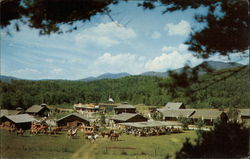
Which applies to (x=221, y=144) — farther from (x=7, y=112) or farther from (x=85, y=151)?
(x=7, y=112)

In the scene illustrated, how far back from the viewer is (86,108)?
8.36 meters

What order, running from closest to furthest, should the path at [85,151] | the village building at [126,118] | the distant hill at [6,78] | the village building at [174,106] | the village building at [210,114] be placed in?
the village building at [174,106] < the path at [85,151] < the distant hill at [6,78] < the village building at [210,114] < the village building at [126,118]

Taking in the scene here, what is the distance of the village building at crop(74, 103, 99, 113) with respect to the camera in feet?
26.4

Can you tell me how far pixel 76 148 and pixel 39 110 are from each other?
6.18 ft

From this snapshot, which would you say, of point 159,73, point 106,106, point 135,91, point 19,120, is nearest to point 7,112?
point 19,120

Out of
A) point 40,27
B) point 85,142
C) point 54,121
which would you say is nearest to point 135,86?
point 85,142

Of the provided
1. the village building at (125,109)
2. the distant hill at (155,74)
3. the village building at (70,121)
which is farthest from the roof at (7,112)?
the distant hill at (155,74)

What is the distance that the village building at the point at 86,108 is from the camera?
8.05 m

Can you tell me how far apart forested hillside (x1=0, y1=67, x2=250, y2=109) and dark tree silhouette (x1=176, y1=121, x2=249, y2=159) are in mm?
836

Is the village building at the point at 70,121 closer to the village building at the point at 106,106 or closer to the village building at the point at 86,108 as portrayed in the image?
the village building at the point at 86,108

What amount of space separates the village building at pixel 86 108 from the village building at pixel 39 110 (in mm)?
1010

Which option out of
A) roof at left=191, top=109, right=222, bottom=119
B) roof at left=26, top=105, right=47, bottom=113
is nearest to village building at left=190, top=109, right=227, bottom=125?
roof at left=191, top=109, right=222, bottom=119

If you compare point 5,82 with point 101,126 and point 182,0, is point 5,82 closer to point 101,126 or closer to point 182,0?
point 101,126

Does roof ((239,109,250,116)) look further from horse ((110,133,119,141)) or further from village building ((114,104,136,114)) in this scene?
horse ((110,133,119,141))
